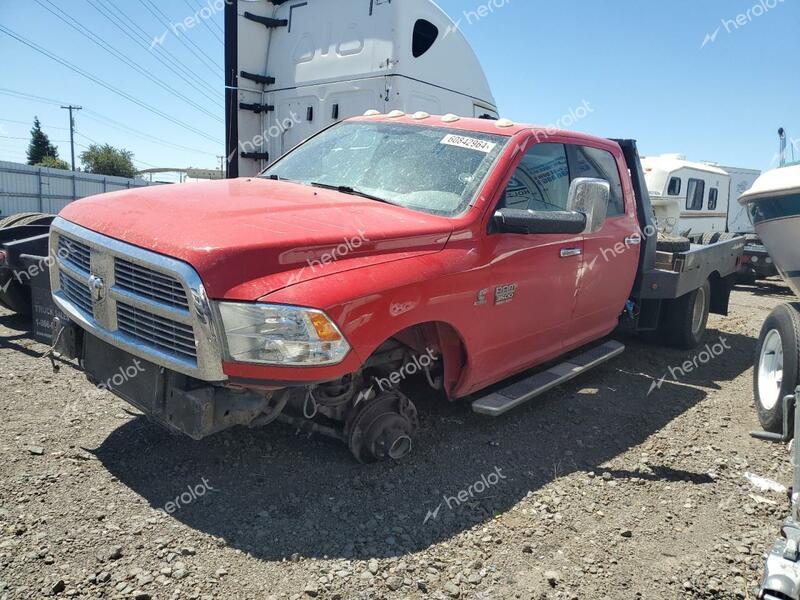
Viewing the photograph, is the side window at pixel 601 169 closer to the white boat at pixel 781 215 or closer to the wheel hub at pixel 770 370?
the white boat at pixel 781 215

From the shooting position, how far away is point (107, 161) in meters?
63.1

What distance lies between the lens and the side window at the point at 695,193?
16.1 m

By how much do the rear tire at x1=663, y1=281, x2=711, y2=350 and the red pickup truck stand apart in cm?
178

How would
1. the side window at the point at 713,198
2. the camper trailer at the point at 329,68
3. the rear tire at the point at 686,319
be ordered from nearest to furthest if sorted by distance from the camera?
the rear tire at the point at 686,319, the camper trailer at the point at 329,68, the side window at the point at 713,198

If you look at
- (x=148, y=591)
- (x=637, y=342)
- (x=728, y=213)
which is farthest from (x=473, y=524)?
(x=728, y=213)

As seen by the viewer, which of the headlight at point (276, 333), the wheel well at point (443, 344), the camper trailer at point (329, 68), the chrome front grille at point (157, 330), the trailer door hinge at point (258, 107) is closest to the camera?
the headlight at point (276, 333)

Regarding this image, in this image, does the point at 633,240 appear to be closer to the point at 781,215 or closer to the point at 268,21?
the point at 781,215

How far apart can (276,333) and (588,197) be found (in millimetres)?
2010

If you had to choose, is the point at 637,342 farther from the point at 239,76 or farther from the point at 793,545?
the point at 239,76

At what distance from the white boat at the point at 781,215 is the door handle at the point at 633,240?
0.84 m

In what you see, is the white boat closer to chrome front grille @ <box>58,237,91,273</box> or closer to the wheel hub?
the wheel hub

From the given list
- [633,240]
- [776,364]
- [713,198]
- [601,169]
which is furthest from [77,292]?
[713,198]

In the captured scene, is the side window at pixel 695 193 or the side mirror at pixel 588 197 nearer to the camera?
the side mirror at pixel 588 197

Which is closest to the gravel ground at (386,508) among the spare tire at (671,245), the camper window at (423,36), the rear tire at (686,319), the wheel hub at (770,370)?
the wheel hub at (770,370)
